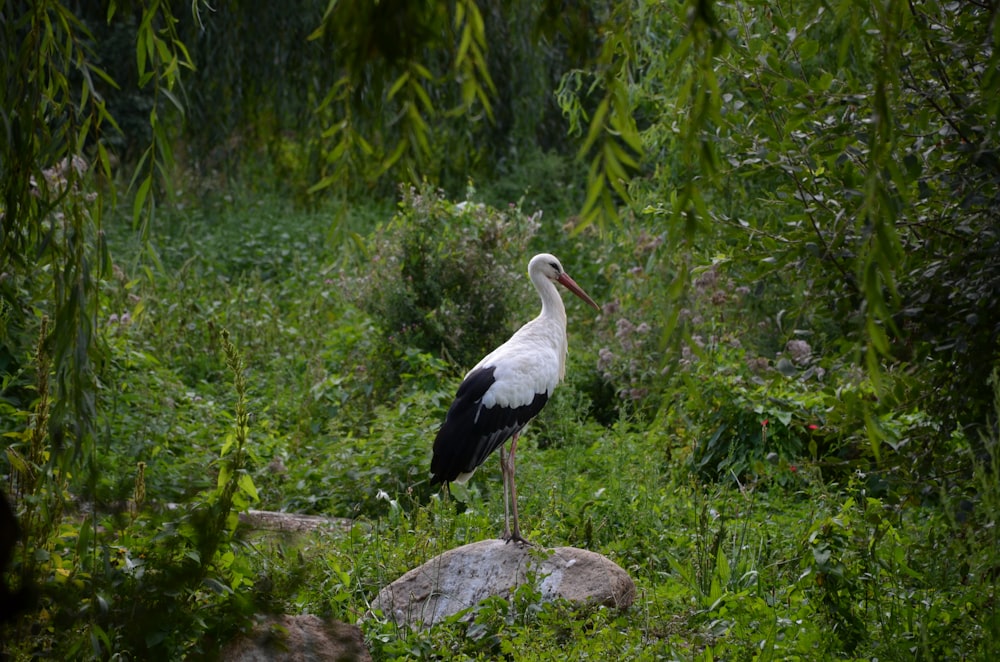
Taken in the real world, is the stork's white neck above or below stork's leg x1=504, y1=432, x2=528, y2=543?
above

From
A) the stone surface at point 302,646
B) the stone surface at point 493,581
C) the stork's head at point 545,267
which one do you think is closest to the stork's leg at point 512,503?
the stone surface at point 493,581

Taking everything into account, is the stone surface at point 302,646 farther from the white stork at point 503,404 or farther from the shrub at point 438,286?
the shrub at point 438,286

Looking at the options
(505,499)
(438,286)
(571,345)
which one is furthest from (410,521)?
(571,345)

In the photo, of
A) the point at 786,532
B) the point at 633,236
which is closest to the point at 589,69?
the point at 786,532

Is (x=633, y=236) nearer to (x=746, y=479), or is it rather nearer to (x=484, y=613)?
(x=746, y=479)

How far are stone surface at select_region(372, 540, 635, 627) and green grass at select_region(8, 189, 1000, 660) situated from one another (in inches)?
5.0

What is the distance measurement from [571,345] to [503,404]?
146 inches

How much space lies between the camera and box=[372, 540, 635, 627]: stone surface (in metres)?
4.43

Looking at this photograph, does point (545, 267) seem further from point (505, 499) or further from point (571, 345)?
point (571, 345)

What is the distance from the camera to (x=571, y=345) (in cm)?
918

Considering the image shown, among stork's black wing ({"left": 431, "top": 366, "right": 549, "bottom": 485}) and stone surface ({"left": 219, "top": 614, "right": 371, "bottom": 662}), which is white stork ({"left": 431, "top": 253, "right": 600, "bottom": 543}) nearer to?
stork's black wing ({"left": 431, "top": 366, "right": 549, "bottom": 485})

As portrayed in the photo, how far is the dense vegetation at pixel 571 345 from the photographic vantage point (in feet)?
8.13

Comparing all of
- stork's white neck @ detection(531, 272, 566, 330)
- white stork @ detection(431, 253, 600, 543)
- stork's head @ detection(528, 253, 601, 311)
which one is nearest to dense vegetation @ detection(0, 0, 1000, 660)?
white stork @ detection(431, 253, 600, 543)

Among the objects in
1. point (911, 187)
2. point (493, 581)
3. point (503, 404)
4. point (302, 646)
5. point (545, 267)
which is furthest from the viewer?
point (545, 267)
